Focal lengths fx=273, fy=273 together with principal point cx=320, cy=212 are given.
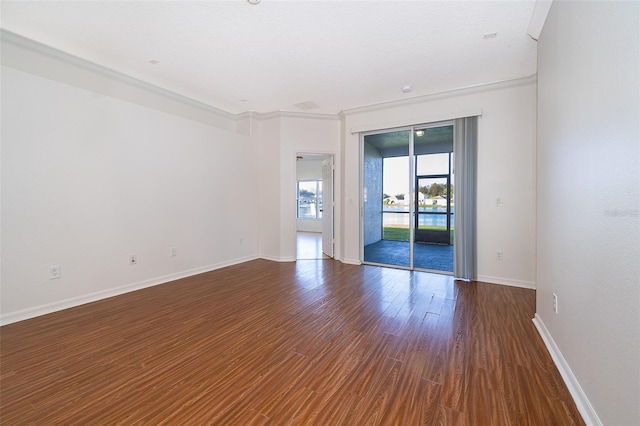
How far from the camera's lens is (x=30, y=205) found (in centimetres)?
280

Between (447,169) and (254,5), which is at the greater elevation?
(254,5)

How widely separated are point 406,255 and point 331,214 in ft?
5.75

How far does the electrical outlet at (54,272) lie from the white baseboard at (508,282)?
212 inches

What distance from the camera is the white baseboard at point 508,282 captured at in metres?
3.79

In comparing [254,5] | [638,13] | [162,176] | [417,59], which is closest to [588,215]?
[638,13]

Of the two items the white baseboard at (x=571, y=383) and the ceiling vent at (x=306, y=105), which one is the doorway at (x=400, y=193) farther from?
the white baseboard at (x=571, y=383)

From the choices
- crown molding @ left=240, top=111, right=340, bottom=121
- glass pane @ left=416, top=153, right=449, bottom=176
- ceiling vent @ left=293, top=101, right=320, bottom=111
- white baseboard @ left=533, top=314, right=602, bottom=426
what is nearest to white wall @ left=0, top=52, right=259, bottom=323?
crown molding @ left=240, top=111, right=340, bottom=121

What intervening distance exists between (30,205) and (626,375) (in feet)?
15.3

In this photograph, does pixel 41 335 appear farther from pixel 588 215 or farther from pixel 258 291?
pixel 588 215

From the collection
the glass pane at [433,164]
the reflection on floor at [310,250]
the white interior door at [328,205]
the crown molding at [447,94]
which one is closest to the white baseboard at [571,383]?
the crown molding at [447,94]

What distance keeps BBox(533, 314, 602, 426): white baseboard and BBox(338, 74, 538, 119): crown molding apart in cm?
327

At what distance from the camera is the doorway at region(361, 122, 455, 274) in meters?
4.77

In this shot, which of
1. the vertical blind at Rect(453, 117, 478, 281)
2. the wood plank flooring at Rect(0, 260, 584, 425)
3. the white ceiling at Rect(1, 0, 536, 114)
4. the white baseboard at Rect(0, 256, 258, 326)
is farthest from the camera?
the vertical blind at Rect(453, 117, 478, 281)

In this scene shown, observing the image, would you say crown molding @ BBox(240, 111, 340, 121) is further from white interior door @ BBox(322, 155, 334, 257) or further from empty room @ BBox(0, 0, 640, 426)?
white interior door @ BBox(322, 155, 334, 257)
